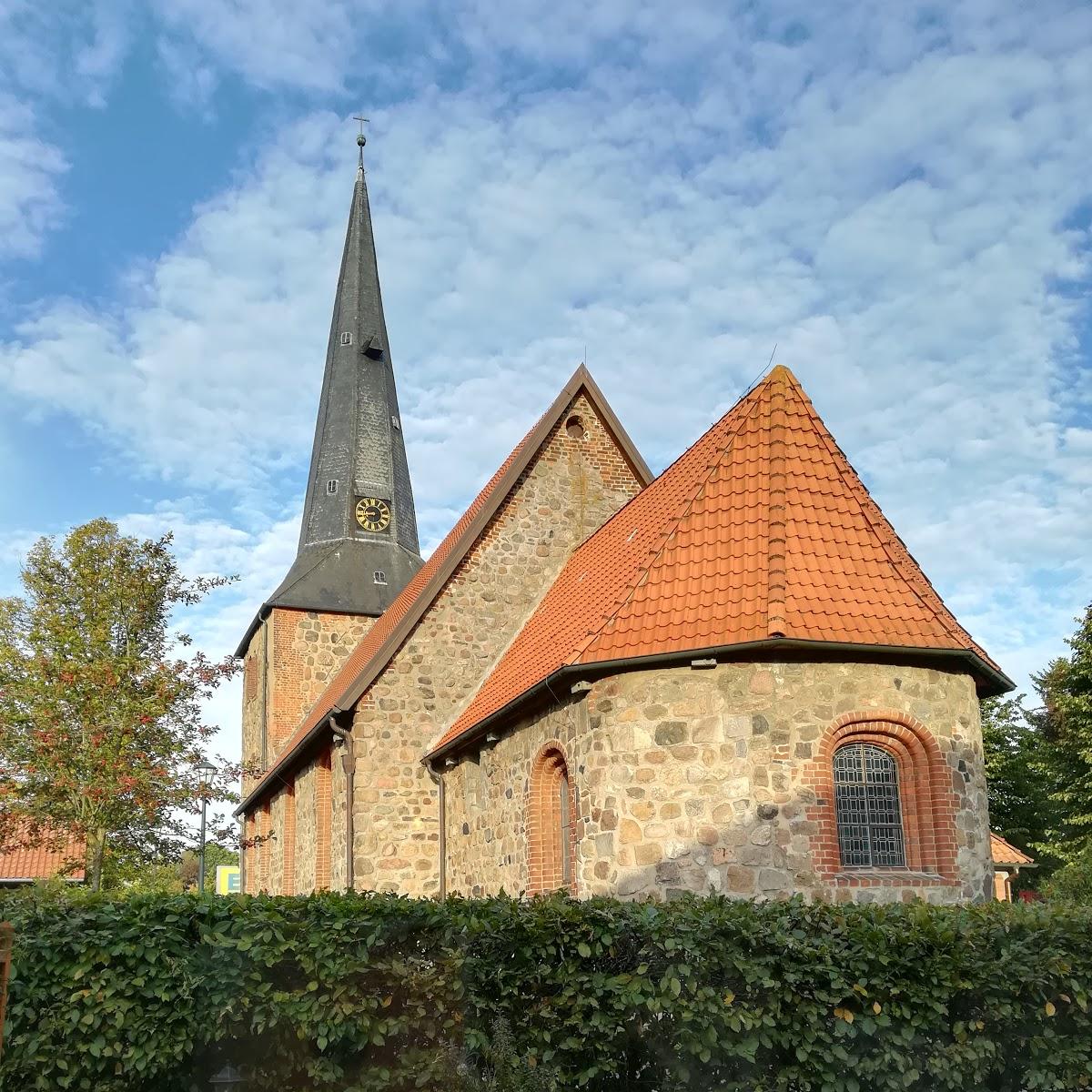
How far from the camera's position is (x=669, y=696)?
1016 cm

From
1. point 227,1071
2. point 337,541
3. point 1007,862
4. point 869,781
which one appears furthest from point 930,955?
point 1007,862

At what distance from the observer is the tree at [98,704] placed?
15273mm

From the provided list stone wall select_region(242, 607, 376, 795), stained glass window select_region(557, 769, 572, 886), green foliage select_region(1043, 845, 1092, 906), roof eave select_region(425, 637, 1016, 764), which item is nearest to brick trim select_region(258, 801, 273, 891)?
stone wall select_region(242, 607, 376, 795)

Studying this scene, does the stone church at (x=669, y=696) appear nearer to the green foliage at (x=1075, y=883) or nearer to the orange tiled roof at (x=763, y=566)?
the orange tiled roof at (x=763, y=566)

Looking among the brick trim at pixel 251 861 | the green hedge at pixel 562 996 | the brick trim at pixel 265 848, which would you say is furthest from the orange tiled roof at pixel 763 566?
the brick trim at pixel 251 861

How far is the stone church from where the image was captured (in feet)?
32.1

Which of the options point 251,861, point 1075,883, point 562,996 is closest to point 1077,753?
point 1075,883

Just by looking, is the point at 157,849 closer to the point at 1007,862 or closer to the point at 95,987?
the point at 95,987

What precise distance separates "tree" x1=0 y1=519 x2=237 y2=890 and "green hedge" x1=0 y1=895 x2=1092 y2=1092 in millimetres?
8884

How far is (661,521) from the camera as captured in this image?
41.3 feet

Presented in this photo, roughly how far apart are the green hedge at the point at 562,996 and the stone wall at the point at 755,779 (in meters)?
2.70

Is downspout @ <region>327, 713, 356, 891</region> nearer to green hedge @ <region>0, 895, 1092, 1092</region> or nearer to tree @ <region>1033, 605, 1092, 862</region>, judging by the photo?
green hedge @ <region>0, 895, 1092, 1092</region>

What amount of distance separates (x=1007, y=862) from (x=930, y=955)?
22.9 metres

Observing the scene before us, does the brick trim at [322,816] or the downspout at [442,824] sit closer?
the downspout at [442,824]
